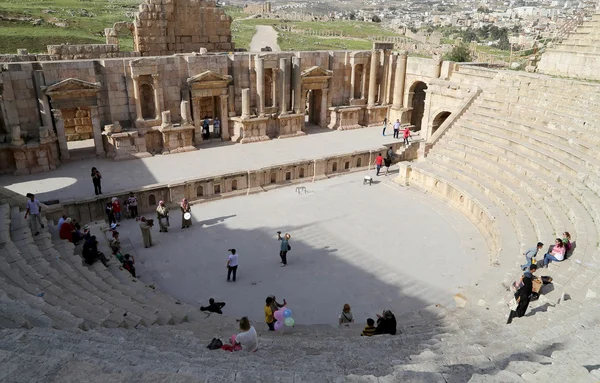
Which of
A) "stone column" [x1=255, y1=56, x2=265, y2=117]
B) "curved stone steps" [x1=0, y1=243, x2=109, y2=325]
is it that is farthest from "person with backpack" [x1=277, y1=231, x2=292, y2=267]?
"stone column" [x1=255, y1=56, x2=265, y2=117]

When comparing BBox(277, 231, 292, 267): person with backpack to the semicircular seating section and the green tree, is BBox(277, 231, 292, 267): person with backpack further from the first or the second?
the green tree

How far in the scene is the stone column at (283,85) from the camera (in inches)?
869

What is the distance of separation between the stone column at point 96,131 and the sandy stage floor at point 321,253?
5.99m

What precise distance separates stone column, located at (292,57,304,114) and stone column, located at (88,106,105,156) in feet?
30.1

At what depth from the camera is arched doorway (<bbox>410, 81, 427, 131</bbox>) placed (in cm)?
2664

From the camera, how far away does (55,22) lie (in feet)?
141

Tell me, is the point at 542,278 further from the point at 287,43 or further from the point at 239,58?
the point at 287,43

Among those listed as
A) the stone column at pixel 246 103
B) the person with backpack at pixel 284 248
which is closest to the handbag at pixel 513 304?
the person with backpack at pixel 284 248

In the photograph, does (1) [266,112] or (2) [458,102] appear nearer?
(2) [458,102]

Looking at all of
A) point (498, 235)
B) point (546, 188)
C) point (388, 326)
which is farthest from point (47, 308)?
point (546, 188)

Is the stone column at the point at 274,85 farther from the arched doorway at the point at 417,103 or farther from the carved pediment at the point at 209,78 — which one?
the arched doorway at the point at 417,103

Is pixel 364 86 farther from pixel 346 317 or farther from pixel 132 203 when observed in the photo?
pixel 346 317

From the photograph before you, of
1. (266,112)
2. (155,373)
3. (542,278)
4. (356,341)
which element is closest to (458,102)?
(266,112)

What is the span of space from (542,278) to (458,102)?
1315cm
